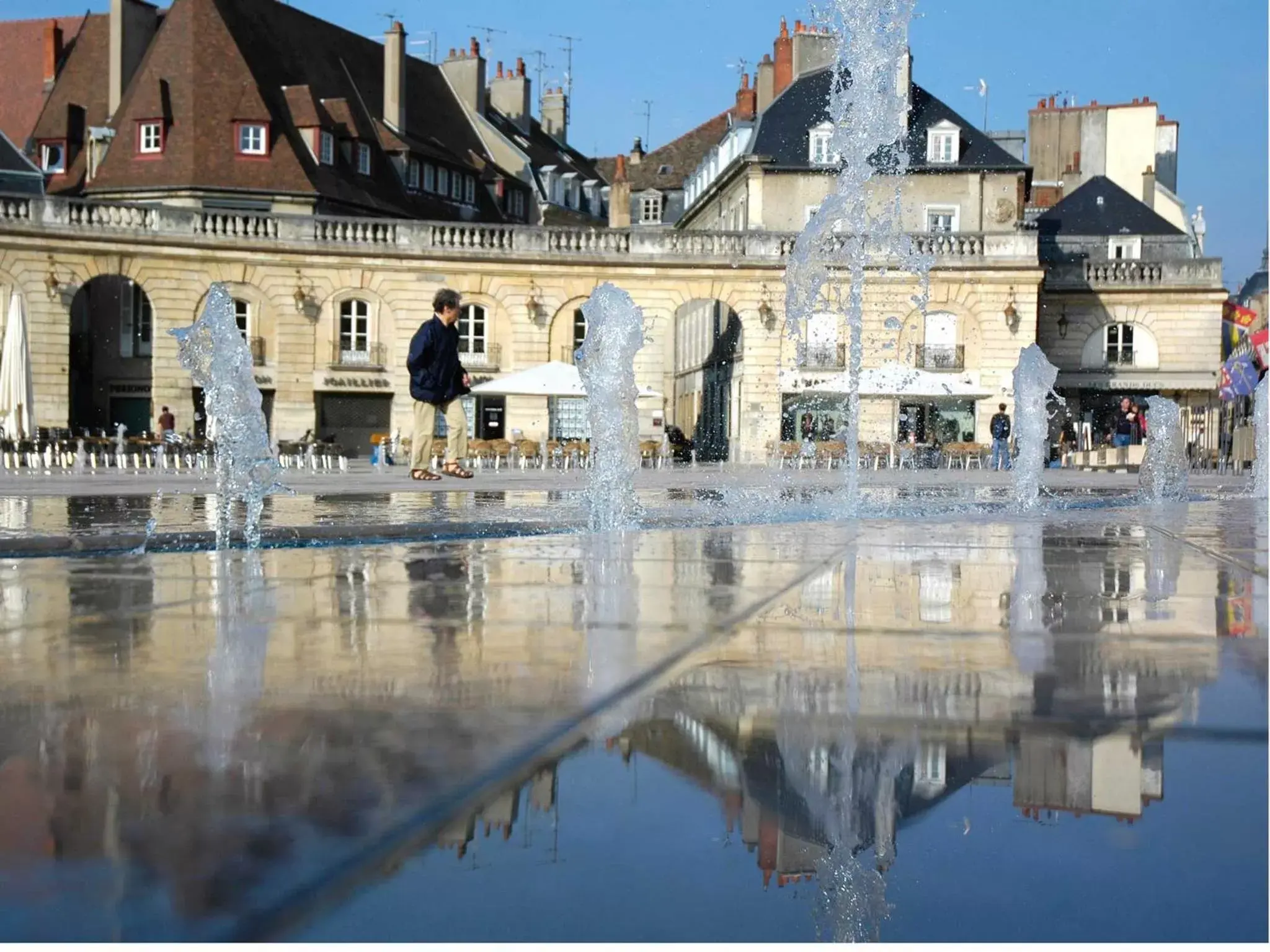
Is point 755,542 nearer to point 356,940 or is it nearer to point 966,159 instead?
point 356,940

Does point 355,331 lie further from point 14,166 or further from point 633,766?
point 633,766

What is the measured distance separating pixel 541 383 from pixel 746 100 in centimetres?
2246

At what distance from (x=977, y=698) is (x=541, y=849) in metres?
1.30

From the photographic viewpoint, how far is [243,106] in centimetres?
4288

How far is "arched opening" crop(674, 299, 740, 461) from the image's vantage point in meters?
42.3

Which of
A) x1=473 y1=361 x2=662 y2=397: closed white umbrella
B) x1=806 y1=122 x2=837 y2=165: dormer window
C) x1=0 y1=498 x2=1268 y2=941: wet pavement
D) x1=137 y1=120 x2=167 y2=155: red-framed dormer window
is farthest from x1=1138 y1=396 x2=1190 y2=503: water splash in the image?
x1=137 y1=120 x2=167 y2=155: red-framed dormer window

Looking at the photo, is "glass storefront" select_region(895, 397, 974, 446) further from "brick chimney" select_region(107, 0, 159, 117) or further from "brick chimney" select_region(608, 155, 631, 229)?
"brick chimney" select_region(107, 0, 159, 117)

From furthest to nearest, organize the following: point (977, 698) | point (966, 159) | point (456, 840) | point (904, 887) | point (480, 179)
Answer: point (480, 179)
point (966, 159)
point (977, 698)
point (456, 840)
point (904, 887)

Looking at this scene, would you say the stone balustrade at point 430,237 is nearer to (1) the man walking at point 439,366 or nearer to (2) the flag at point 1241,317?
(2) the flag at point 1241,317

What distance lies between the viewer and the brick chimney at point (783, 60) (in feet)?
154

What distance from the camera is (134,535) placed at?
720cm

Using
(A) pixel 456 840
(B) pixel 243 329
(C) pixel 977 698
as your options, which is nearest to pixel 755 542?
(C) pixel 977 698

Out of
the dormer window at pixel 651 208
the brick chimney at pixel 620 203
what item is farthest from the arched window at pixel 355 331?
the dormer window at pixel 651 208

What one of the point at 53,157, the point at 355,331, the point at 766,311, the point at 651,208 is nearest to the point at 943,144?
the point at 766,311
